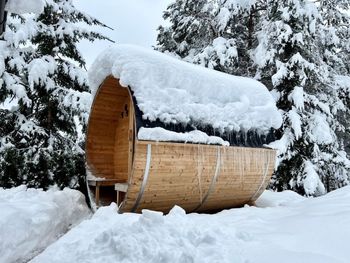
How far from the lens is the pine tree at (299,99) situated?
34.5ft

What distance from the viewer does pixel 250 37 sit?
1454 cm

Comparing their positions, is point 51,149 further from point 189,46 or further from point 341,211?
point 189,46

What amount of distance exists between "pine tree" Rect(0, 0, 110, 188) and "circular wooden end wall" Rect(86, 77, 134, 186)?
2.70 feet

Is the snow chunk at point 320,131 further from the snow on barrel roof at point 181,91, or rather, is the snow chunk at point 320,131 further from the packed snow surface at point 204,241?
the packed snow surface at point 204,241

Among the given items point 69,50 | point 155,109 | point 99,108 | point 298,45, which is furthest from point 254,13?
point 155,109

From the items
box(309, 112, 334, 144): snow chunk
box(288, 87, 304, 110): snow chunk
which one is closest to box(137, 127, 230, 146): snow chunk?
box(288, 87, 304, 110): snow chunk

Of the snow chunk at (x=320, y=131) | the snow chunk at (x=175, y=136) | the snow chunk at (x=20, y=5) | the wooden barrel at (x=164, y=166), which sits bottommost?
the wooden barrel at (x=164, y=166)

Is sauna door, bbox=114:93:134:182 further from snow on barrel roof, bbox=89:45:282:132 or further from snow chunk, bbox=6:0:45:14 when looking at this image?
snow chunk, bbox=6:0:45:14

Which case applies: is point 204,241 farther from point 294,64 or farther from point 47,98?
point 294,64

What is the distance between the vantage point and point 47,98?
880cm

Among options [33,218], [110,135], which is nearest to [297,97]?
[110,135]

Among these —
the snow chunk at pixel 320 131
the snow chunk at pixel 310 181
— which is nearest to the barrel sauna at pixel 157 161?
the snow chunk at pixel 310 181

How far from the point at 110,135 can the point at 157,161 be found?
2940 mm

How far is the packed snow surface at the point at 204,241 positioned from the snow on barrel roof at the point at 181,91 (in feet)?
6.35
